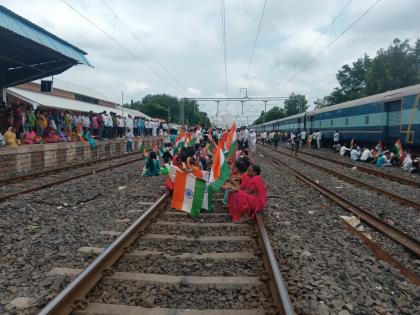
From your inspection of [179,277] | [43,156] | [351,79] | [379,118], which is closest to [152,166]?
[43,156]

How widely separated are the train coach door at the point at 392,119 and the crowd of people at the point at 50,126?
15705mm

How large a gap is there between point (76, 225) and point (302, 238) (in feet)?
12.6

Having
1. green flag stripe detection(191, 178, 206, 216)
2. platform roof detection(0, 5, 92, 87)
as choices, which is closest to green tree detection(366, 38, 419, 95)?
platform roof detection(0, 5, 92, 87)

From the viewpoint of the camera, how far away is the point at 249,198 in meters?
6.59

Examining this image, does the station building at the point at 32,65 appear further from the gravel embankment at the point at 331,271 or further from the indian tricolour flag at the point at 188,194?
the gravel embankment at the point at 331,271

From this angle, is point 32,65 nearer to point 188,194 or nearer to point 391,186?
point 188,194

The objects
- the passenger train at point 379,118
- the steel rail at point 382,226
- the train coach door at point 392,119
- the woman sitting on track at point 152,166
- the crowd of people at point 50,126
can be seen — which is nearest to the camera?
the steel rail at point 382,226

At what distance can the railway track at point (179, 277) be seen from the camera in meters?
3.33

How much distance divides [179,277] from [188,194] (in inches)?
114

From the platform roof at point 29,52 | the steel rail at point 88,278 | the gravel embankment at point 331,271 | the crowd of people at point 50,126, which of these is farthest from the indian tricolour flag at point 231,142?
the crowd of people at point 50,126

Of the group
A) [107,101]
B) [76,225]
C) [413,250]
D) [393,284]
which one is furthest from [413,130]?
[107,101]

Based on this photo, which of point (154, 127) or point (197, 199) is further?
point (154, 127)

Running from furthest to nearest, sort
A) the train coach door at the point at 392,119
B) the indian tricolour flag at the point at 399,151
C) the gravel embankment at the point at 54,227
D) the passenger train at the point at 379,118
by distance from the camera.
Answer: the train coach door at the point at 392,119
the indian tricolour flag at the point at 399,151
the passenger train at the point at 379,118
the gravel embankment at the point at 54,227

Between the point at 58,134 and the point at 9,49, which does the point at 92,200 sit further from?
the point at 58,134
